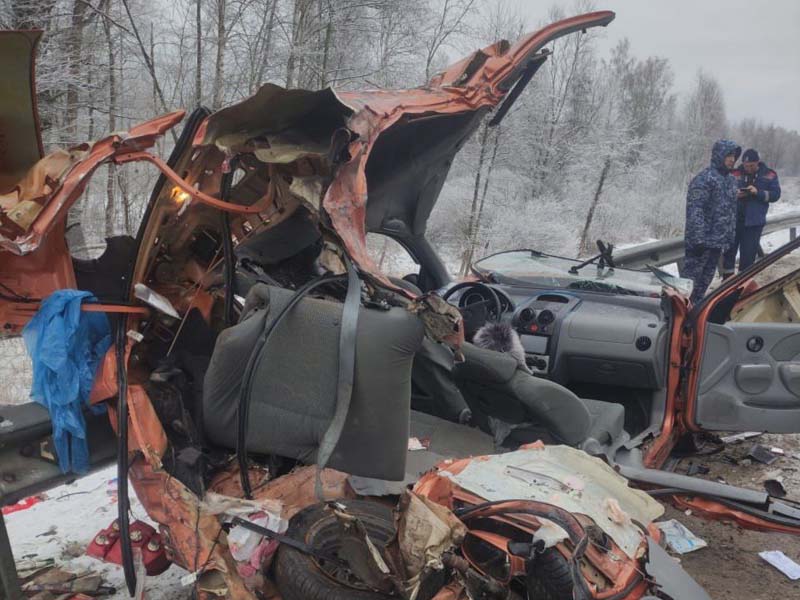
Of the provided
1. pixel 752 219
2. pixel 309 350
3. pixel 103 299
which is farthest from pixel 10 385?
pixel 752 219

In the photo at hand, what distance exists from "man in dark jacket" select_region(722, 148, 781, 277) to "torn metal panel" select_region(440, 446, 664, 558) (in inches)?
259

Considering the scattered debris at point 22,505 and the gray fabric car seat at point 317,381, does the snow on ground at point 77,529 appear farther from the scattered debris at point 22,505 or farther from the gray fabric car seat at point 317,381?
the gray fabric car seat at point 317,381

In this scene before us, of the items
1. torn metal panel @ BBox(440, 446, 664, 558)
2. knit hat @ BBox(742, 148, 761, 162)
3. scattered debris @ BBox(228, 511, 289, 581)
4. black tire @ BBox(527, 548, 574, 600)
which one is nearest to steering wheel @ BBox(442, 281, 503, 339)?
torn metal panel @ BBox(440, 446, 664, 558)

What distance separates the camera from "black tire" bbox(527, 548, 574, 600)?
185cm

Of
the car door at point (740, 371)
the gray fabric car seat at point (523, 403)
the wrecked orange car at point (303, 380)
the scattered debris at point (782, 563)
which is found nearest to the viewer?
the wrecked orange car at point (303, 380)

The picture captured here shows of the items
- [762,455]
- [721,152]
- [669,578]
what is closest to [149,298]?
[669,578]

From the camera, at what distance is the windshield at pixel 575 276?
479 cm

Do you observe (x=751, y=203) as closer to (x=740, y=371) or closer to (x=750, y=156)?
(x=750, y=156)

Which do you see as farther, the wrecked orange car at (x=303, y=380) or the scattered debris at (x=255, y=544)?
the scattered debris at (x=255, y=544)

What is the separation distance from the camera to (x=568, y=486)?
2.27 metres

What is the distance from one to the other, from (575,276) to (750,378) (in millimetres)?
1542

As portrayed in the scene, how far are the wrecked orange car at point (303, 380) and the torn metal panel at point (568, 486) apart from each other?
1 cm

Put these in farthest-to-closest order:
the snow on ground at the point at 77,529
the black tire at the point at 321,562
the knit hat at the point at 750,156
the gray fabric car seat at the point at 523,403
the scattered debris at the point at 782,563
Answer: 1. the knit hat at the point at 750,156
2. the scattered debris at the point at 782,563
3. the gray fabric car seat at the point at 523,403
4. the snow on ground at the point at 77,529
5. the black tire at the point at 321,562

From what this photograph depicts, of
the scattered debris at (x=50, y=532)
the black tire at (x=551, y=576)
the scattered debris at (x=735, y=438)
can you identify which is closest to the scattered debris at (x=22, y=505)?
the scattered debris at (x=50, y=532)
